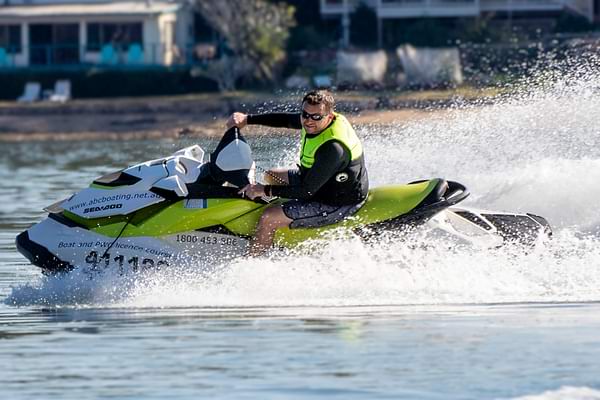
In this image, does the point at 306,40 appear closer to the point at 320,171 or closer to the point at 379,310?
the point at 320,171

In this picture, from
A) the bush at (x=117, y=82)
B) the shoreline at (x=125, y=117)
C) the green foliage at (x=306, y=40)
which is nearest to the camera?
the shoreline at (x=125, y=117)

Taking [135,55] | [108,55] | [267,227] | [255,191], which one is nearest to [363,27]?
[135,55]

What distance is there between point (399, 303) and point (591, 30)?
36.2 m

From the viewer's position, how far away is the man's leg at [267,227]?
1132 cm

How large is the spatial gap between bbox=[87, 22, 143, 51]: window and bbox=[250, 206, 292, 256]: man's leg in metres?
42.9

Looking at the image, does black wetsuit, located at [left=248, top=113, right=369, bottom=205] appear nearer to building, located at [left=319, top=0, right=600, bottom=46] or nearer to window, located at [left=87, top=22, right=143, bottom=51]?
building, located at [left=319, top=0, right=600, bottom=46]

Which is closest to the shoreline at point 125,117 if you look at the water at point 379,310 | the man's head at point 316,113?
the water at point 379,310

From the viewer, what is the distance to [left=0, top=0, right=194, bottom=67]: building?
2063 inches

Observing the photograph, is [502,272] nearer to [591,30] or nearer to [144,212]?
[144,212]

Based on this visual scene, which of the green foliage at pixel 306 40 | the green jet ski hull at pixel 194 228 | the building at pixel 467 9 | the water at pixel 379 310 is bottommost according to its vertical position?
the green foliage at pixel 306 40

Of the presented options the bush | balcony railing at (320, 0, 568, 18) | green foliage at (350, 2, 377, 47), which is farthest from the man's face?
balcony railing at (320, 0, 568, 18)

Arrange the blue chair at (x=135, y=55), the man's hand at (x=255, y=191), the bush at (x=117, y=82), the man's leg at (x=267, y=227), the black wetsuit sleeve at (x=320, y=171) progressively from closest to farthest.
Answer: the black wetsuit sleeve at (x=320, y=171), the man's hand at (x=255, y=191), the man's leg at (x=267, y=227), the bush at (x=117, y=82), the blue chair at (x=135, y=55)

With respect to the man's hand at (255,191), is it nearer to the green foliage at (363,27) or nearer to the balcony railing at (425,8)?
the green foliage at (363,27)

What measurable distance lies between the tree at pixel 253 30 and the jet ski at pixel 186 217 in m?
33.9
